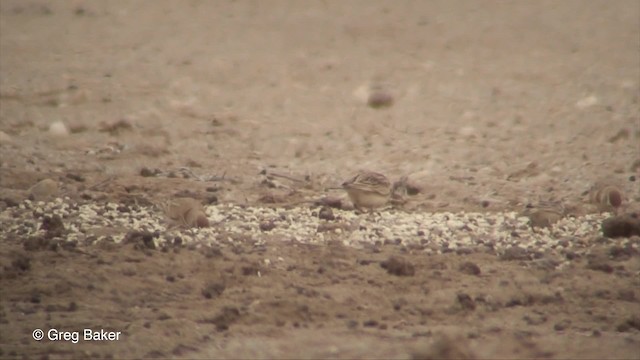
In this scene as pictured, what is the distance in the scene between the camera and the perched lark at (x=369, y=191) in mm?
4828

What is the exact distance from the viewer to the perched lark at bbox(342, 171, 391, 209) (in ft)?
15.8

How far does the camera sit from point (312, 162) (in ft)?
18.0

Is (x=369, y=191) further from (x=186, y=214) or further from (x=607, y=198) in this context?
(x=607, y=198)

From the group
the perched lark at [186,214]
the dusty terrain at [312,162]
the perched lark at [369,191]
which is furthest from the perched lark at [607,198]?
the perched lark at [186,214]

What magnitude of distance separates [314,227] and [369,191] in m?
0.41

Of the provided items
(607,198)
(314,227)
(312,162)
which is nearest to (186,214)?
(314,227)

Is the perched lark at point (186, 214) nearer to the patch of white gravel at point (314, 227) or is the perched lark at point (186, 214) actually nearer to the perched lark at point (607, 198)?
the patch of white gravel at point (314, 227)

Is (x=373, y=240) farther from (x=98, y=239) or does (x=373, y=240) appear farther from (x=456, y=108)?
(x=456, y=108)

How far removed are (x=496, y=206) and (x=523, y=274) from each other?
1.04 metres

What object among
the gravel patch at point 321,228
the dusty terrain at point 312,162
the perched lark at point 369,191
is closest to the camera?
the dusty terrain at point 312,162

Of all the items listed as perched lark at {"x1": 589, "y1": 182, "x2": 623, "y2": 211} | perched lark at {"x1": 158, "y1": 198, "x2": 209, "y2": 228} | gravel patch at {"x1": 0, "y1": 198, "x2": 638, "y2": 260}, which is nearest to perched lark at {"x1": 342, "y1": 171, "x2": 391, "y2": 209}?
gravel patch at {"x1": 0, "y1": 198, "x2": 638, "y2": 260}

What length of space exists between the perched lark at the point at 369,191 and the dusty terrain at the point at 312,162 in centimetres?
8

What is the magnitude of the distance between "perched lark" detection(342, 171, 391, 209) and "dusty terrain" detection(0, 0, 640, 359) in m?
0.08

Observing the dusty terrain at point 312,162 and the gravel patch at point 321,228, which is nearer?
the dusty terrain at point 312,162
